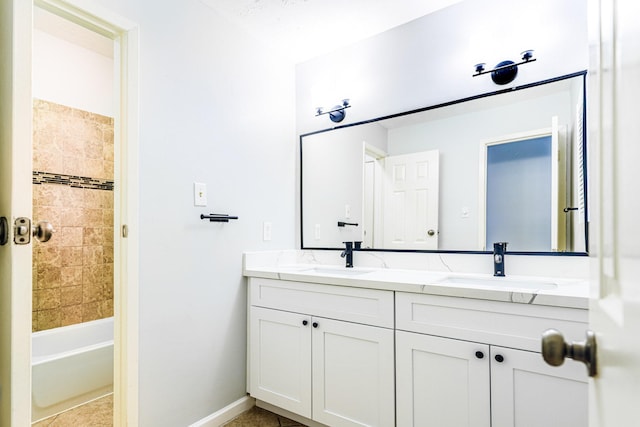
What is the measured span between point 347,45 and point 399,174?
0.94 metres

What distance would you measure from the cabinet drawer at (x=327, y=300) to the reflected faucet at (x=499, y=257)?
1.81 ft

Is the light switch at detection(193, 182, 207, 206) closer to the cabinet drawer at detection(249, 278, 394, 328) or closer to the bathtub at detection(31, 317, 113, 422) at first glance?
the cabinet drawer at detection(249, 278, 394, 328)

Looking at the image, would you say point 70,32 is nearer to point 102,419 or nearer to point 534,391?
point 102,419

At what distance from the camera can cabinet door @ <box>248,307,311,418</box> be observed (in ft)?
6.00

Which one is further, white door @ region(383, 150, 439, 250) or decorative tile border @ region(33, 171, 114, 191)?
decorative tile border @ region(33, 171, 114, 191)

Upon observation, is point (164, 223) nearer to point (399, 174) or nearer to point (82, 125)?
point (399, 174)

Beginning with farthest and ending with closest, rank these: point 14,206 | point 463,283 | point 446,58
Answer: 1. point 446,58
2. point 463,283
3. point 14,206

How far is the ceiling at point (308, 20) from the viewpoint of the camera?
1.92 m

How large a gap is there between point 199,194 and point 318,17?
1.21 metres

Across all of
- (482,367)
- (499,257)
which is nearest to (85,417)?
(482,367)

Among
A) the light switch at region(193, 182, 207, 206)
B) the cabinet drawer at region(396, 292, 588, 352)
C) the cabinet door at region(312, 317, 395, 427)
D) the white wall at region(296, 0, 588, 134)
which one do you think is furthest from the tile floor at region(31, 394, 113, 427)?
the white wall at region(296, 0, 588, 134)

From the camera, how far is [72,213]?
2611mm

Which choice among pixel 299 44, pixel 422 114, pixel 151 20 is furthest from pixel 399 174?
pixel 151 20

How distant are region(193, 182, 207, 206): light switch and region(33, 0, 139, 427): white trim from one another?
0.30m
